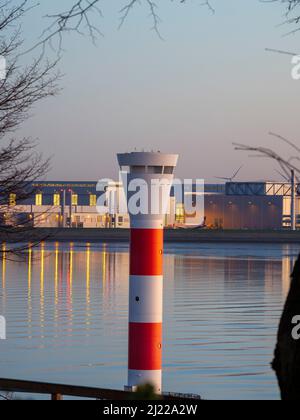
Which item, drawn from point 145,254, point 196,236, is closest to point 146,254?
point 145,254

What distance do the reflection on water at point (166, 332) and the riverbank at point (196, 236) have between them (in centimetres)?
11322

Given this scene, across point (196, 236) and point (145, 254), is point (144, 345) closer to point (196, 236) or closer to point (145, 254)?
point (145, 254)

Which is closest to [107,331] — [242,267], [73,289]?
[73,289]

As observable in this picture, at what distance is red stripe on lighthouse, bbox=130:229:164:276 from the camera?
43.8 ft

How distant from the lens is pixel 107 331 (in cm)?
3947

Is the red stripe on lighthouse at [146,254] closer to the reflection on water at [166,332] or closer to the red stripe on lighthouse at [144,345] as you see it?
the red stripe on lighthouse at [144,345]

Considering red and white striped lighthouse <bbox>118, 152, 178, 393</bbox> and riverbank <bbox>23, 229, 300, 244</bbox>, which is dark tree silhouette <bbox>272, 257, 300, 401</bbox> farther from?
riverbank <bbox>23, 229, 300, 244</bbox>

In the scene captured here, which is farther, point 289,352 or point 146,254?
point 146,254

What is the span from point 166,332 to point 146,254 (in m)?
25.7

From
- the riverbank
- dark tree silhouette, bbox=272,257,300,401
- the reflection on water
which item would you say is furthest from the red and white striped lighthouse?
the riverbank

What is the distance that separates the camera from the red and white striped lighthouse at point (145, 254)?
43.9 feet

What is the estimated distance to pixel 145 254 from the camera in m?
13.4
